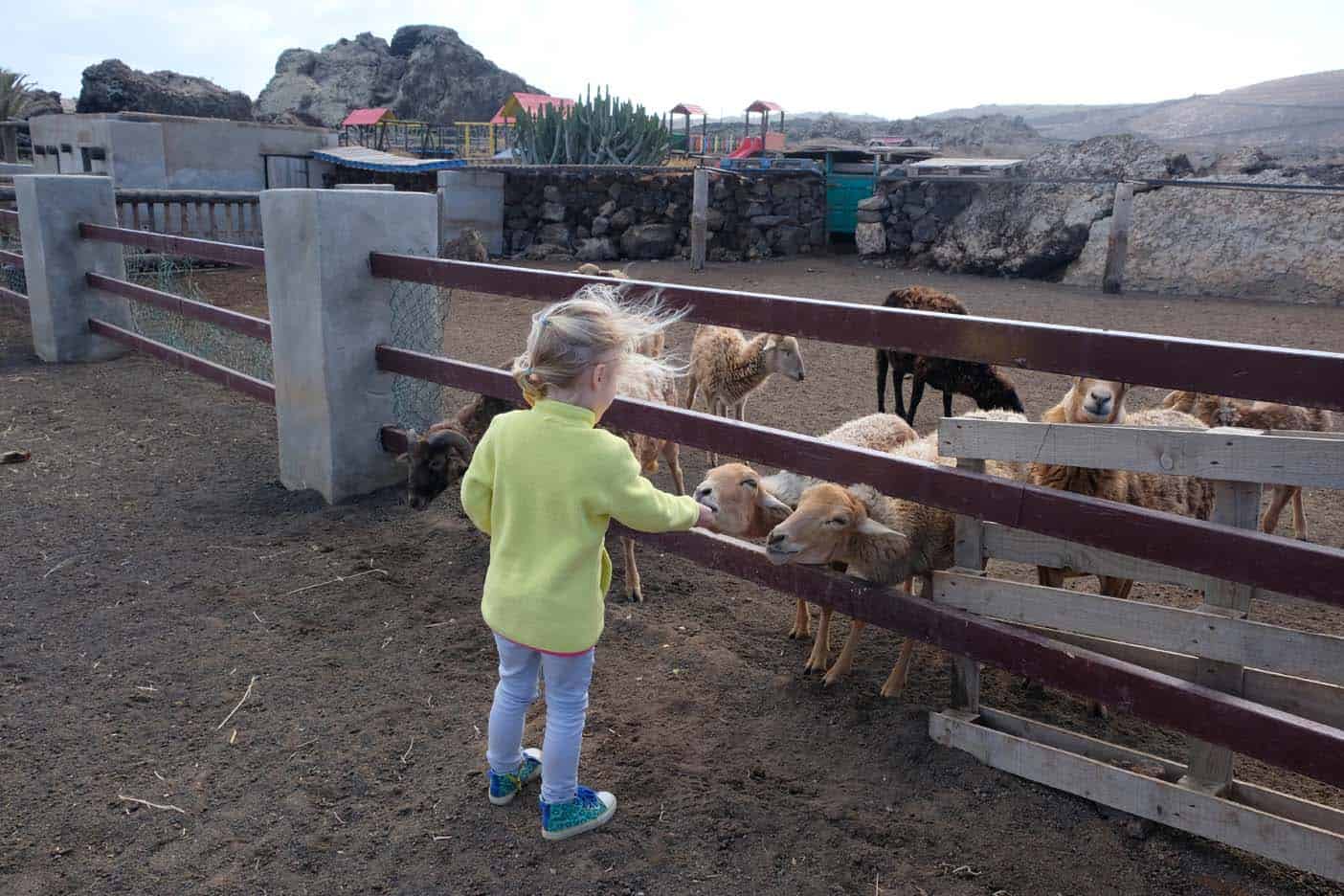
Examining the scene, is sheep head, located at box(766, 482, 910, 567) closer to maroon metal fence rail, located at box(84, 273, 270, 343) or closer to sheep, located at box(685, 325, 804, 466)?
maroon metal fence rail, located at box(84, 273, 270, 343)

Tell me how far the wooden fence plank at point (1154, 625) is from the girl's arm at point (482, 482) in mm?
1514

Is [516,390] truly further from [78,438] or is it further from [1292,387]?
[78,438]

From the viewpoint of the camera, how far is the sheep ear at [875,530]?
3551 mm

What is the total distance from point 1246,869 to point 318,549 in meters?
4.07

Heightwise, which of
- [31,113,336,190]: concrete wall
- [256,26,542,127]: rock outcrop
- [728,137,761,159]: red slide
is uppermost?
[256,26,542,127]: rock outcrop

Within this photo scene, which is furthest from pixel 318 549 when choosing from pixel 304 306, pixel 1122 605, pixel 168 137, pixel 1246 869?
pixel 168 137

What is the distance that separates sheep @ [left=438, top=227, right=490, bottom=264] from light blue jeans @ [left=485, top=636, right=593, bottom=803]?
1527cm

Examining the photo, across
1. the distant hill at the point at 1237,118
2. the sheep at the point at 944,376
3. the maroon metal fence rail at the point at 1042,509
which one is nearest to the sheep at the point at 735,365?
the sheep at the point at 944,376

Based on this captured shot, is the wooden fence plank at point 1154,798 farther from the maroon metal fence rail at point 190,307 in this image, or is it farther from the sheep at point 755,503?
the maroon metal fence rail at point 190,307

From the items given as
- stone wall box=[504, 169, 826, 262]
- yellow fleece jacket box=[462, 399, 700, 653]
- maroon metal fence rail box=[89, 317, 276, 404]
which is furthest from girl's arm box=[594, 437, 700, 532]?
stone wall box=[504, 169, 826, 262]

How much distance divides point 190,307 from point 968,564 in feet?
20.1

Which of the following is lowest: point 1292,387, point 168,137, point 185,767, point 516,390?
point 185,767

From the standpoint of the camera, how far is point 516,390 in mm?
4543

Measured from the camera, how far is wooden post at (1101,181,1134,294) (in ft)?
51.8
